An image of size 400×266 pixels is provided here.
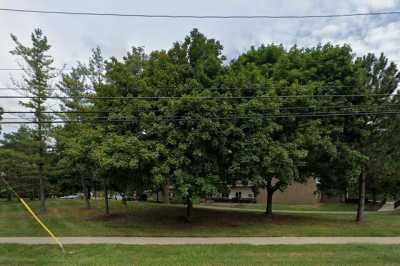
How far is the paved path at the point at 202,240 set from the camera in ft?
43.8

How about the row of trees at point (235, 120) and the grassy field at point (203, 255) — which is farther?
the row of trees at point (235, 120)

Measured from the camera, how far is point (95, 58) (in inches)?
992

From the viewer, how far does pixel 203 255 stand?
10.8 m

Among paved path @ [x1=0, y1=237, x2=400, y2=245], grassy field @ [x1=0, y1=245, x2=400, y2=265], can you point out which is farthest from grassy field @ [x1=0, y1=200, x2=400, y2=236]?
grassy field @ [x1=0, y1=245, x2=400, y2=265]

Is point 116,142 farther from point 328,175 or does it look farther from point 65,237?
point 328,175

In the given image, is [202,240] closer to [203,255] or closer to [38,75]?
[203,255]

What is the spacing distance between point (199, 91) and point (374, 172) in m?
12.1

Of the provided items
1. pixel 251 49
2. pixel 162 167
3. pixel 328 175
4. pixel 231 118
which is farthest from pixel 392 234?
pixel 251 49

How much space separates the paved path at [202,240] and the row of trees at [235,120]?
2.19 metres

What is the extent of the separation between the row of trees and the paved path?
2.19 meters

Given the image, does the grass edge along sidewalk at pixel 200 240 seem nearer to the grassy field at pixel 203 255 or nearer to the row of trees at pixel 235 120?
the grassy field at pixel 203 255

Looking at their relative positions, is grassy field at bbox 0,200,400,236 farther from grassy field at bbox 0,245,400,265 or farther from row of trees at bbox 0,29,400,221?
grassy field at bbox 0,245,400,265

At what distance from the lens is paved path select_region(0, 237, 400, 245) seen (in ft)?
43.8

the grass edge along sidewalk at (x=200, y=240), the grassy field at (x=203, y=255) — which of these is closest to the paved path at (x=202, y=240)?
the grass edge along sidewalk at (x=200, y=240)
